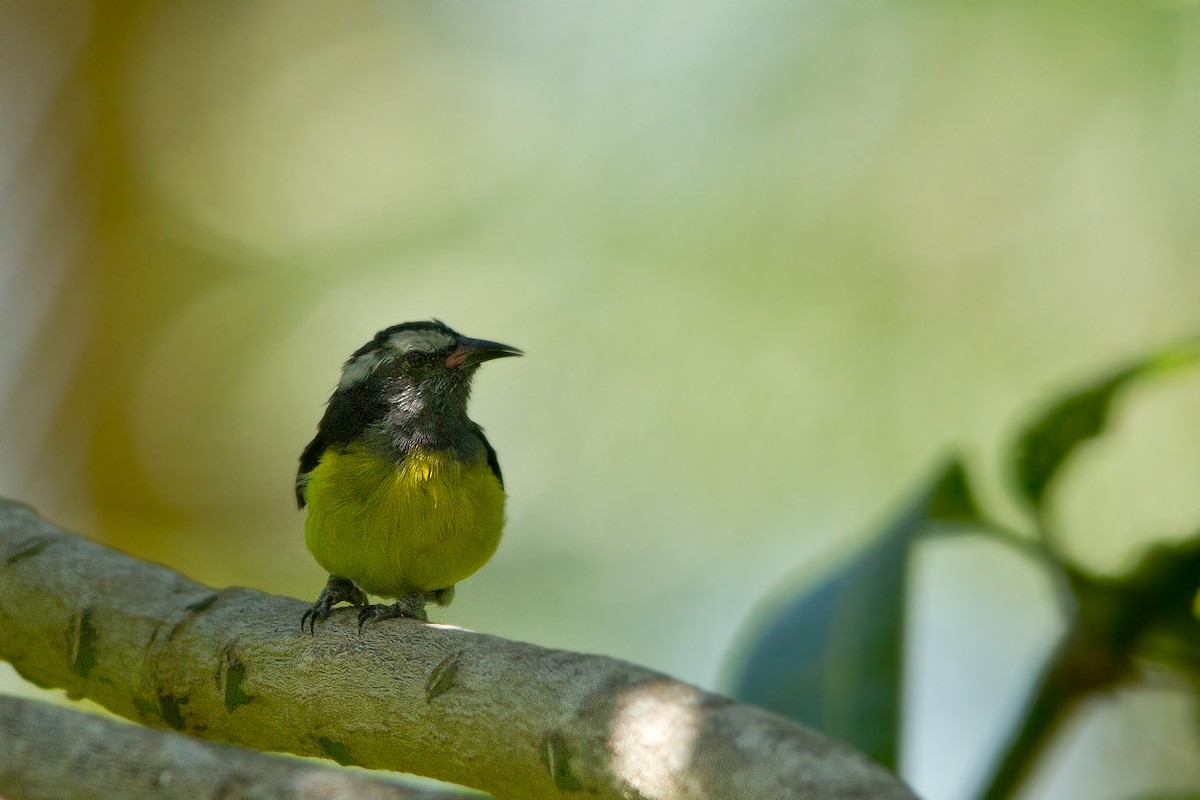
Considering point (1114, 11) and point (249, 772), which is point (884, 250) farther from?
point (249, 772)

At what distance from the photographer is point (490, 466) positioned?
14.5 ft

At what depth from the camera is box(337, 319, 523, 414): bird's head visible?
4523 mm

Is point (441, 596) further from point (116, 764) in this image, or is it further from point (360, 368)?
point (116, 764)

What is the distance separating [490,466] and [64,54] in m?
4.67

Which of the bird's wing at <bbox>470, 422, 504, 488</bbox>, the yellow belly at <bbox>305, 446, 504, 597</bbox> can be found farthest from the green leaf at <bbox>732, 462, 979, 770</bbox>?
→ the bird's wing at <bbox>470, 422, 504, 488</bbox>

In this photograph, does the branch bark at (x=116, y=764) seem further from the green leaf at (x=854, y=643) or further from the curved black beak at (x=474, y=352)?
the curved black beak at (x=474, y=352)

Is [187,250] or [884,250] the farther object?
[187,250]

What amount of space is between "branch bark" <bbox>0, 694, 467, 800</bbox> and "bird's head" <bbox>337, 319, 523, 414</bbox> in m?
2.51

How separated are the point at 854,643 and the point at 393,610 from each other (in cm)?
139

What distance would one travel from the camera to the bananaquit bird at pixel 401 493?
391 centimetres

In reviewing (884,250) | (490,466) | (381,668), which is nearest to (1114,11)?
(884,250)

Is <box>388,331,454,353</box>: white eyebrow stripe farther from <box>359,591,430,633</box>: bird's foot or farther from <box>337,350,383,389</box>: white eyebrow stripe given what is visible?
<box>359,591,430,633</box>: bird's foot

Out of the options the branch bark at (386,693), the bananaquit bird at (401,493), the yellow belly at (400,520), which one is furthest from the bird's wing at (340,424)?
the branch bark at (386,693)

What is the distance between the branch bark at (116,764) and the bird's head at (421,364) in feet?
8.25
